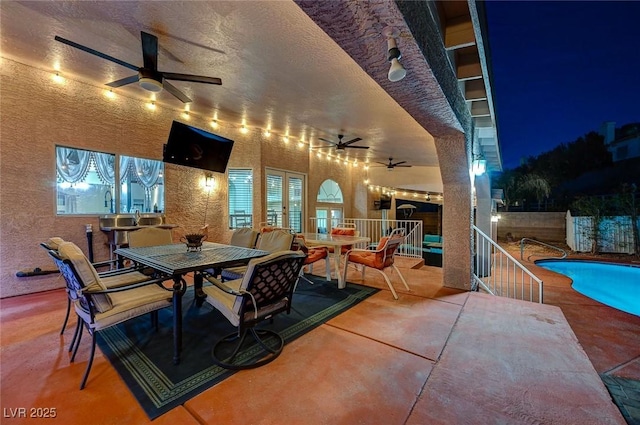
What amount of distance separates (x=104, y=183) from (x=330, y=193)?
629 centimetres

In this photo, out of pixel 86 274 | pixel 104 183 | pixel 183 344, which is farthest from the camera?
pixel 104 183

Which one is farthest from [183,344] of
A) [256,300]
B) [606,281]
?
[606,281]

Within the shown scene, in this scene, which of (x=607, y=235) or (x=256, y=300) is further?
(x=607, y=235)

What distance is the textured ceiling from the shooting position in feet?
5.82

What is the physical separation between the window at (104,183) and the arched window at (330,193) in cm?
475

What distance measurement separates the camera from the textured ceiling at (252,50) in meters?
1.77

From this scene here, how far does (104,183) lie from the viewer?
14.4 ft

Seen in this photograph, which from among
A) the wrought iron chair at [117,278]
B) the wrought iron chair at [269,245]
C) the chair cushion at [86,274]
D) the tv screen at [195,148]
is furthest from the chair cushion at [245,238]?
the chair cushion at [86,274]

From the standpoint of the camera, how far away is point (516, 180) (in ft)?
44.1

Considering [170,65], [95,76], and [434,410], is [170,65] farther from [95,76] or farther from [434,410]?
[434,410]

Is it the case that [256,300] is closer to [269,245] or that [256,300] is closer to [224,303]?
[224,303]

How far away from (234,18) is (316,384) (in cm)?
327

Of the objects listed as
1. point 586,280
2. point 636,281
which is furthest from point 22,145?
point 636,281

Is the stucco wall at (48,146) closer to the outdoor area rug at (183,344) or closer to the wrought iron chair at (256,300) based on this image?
the outdoor area rug at (183,344)
